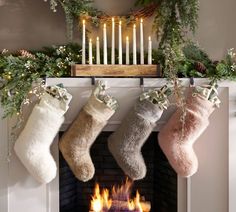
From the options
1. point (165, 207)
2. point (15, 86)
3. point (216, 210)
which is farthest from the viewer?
point (165, 207)

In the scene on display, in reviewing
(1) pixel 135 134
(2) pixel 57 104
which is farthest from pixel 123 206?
(2) pixel 57 104

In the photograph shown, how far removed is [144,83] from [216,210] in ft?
2.95

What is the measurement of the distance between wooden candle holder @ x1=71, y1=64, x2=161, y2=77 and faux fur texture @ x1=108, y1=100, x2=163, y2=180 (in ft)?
0.59

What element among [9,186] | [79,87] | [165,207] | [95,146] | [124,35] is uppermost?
[124,35]

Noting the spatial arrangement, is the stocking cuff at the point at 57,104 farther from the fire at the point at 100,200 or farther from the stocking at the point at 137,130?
the fire at the point at 100,200

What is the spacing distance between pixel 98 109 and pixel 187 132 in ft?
1.73

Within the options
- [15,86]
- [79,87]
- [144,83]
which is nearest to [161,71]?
[144,83]

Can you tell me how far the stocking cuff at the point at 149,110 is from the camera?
2373mm

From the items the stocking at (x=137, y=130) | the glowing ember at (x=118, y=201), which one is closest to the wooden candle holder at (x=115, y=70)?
the stocking at (x=137, y=130)

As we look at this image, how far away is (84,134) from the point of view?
2369 millimetres

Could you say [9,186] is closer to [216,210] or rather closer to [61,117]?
[61,117]

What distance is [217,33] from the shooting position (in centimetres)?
273

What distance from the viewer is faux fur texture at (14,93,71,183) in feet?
7.63

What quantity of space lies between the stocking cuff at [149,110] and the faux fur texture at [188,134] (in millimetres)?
113
